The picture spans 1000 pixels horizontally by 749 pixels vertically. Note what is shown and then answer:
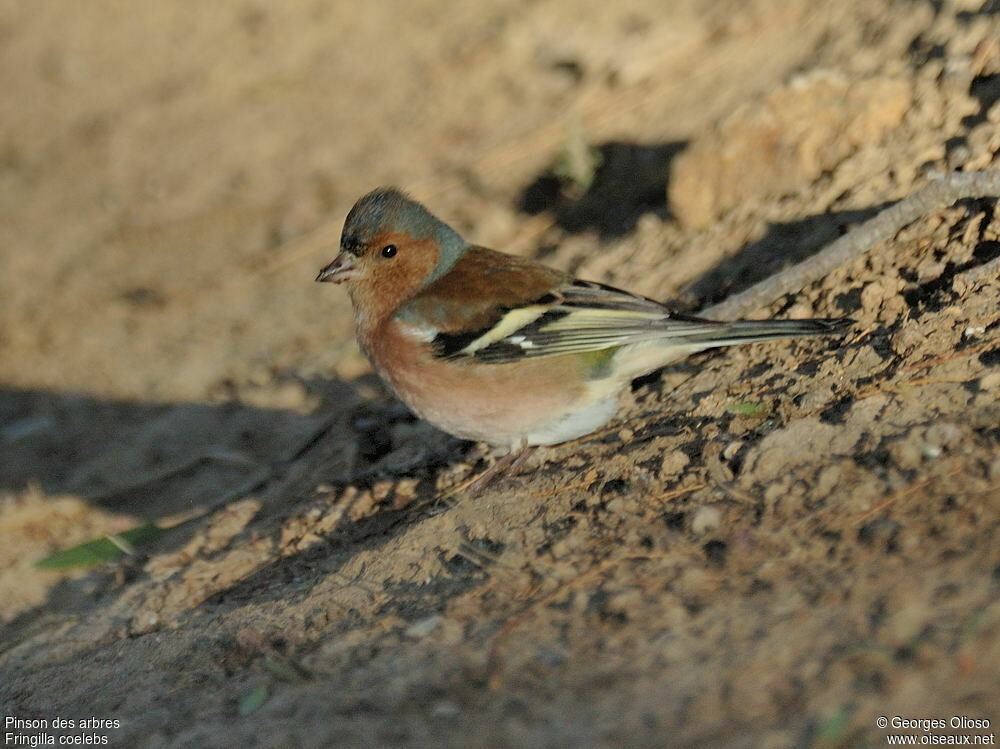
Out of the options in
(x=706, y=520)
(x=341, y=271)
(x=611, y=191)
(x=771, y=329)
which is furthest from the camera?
(x=611, y=191)

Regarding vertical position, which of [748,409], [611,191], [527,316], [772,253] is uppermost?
[611,191]

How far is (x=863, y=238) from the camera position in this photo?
15.6ft

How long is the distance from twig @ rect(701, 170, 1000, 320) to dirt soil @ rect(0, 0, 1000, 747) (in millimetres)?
153

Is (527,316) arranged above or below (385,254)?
below

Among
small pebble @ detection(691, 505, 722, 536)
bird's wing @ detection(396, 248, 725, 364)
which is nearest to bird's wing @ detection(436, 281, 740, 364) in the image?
bird's wing @ detection(396, 248, 725, 364)

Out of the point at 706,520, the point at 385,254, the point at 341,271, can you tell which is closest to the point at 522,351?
the point at 385,254

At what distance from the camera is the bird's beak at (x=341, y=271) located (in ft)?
16.8

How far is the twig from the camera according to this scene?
4.51 meters

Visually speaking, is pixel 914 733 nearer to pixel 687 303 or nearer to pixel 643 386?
pixel 643 386

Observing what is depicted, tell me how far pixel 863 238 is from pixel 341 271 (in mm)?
2265

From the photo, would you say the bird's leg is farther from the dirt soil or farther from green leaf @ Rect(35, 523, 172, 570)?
green leaf @ Rect(35, 523, 172, 570)

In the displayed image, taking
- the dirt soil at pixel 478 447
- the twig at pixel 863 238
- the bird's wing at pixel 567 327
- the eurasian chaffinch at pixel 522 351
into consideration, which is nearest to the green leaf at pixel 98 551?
the dirt soil at pixel 478 447

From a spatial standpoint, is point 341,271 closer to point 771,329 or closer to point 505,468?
point 505,468

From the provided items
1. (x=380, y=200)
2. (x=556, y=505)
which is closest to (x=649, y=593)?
(x=556, y=505)
